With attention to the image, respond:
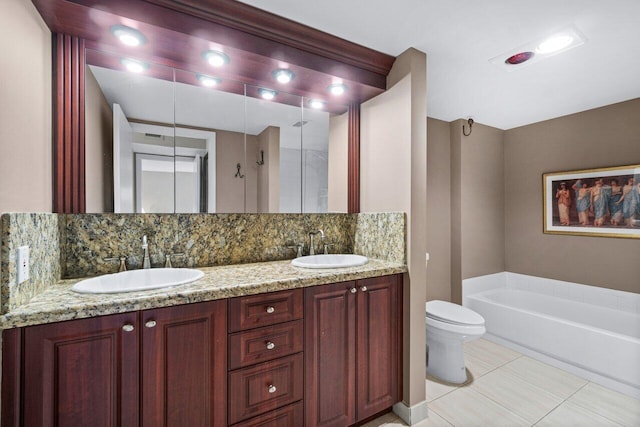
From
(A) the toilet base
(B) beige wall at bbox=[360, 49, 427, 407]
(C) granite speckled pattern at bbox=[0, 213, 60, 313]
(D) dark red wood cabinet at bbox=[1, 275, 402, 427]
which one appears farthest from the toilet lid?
(C) granite speckled pattern at bbox=[0, 213, 60, 313]

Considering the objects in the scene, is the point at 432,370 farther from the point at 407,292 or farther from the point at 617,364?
the point at 617,364

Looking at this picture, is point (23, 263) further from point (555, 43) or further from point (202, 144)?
point (555, 43)

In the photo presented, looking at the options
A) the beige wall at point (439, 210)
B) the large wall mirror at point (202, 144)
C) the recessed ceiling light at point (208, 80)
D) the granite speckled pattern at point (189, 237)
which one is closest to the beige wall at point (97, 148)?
the large wall mirror at point (202, 144)

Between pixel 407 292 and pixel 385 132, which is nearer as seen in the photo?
pixel 407 292

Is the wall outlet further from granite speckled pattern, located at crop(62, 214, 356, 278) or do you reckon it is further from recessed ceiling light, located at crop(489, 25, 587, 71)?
recessed ceiling light, located at crop(489, 25, 587, 71)

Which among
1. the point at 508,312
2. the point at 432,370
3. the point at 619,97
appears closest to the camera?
the point at 432,370

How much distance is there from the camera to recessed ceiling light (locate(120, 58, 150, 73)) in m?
1.64

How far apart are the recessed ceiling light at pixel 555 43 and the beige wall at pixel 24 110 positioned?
271cm

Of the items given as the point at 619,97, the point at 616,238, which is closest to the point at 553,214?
the point at 616,238

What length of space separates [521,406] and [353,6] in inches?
110

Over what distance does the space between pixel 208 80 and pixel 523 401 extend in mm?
3119

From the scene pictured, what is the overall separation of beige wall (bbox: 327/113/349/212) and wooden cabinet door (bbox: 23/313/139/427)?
1571 mm

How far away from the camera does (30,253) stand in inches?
46.4

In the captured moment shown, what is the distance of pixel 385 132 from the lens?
2145 mm
